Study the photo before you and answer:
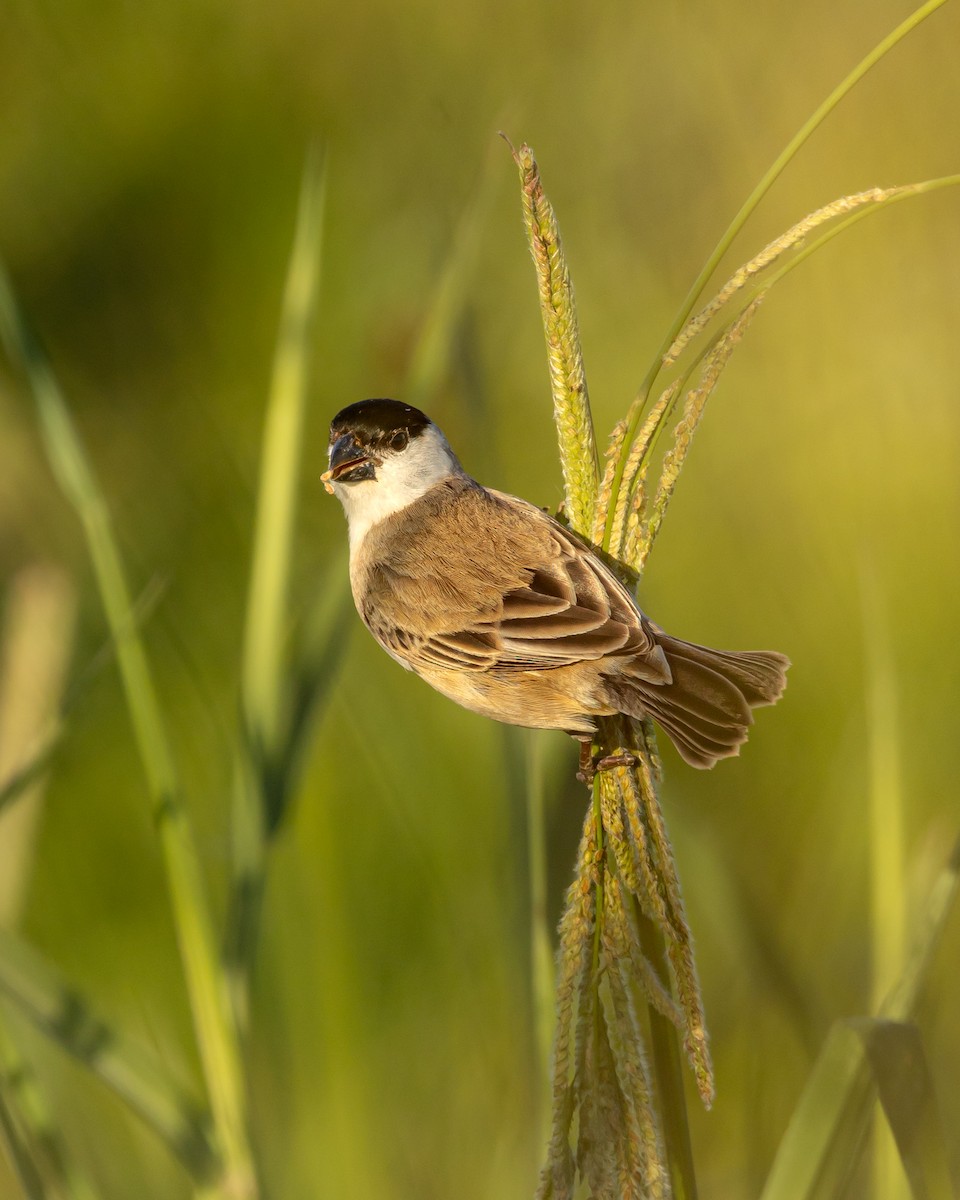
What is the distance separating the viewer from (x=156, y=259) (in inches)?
148

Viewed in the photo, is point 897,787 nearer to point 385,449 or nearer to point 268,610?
point 268,610

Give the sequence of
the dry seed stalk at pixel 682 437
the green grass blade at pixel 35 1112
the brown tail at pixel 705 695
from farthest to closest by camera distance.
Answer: the brown tail at pixel 705 695 < the green grass blade at pixel 35 1112 < the dry seed stalk at pixel 682 437

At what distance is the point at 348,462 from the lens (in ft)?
9.02

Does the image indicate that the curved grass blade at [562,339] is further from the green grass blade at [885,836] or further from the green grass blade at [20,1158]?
the green grass blade at [20,1158]

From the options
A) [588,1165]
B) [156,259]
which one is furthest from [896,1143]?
[156,259]

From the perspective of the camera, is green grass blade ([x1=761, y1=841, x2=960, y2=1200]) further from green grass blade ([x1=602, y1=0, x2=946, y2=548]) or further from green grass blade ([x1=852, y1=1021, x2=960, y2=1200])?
green grass blade ([x1=602, y1=0, x2=946, y2=548])

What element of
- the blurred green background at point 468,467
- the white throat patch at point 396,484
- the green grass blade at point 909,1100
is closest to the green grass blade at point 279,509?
the blurred green background at point 468,467

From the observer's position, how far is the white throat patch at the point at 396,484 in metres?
2.81

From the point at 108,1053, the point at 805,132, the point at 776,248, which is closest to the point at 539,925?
the point at 108,1053

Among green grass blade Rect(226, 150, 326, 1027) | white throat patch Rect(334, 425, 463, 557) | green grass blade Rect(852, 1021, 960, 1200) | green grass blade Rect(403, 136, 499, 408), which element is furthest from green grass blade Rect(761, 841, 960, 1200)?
white throat patch Rect(334, 425, 463, 557)

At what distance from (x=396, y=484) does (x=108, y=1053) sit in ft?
5.06

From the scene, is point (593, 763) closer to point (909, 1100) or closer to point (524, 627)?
point (524, 627)

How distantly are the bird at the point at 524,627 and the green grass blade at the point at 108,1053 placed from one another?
0.80 m

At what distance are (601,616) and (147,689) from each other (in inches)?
33.4
